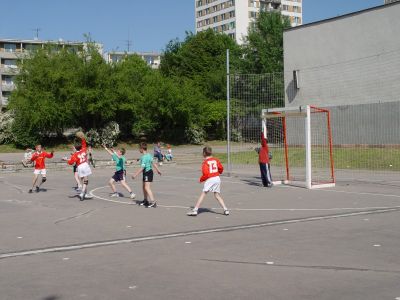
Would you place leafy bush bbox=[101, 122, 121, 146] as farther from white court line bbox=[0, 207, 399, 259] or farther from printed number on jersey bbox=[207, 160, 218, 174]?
white court line bbox=[0, 207, 399, 259]

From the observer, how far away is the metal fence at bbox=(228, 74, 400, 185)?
2572 cm

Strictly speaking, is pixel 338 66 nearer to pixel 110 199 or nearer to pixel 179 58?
pixel 110 199

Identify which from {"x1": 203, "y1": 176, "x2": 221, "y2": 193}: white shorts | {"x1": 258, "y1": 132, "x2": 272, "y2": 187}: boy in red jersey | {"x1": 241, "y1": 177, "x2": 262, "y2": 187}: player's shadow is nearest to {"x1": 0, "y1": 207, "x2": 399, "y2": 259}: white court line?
{"x1": 203, "y1": 176, "x2": 221, "y2": 193}: white shorts

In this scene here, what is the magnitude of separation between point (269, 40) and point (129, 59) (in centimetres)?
1452

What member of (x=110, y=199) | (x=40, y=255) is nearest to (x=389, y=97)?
(x=110, y=199)

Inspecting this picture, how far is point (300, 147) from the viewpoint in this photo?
30125 millimetres

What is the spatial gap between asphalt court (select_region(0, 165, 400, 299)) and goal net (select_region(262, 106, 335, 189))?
3449 mm

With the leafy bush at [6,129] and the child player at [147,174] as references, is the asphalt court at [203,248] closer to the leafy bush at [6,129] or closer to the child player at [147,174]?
the child player at [147,174]

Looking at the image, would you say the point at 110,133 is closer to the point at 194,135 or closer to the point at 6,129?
the point at 194,135

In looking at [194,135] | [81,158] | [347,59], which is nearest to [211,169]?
[81,158]

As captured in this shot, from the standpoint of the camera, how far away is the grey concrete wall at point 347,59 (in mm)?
30922

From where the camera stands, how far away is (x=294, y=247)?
8.59 m

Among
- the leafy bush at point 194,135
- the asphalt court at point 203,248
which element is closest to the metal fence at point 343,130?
the asphalt court at point 203,248

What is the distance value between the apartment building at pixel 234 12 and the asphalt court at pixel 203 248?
298ft
